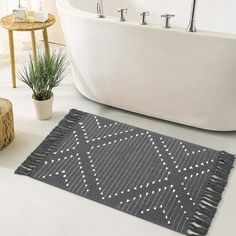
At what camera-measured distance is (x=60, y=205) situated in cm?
198

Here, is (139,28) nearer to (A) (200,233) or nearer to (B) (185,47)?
(B) (185,47)

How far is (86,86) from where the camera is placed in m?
2.66

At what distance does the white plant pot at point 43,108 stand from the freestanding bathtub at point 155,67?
281mm

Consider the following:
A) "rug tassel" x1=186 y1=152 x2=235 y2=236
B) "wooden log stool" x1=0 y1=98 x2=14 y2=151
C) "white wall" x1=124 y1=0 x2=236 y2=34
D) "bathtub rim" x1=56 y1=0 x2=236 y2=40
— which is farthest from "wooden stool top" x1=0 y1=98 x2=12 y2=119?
"white wall" x1=124 y1=0 x2=236 y2=34

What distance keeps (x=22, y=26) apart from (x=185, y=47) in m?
1.10

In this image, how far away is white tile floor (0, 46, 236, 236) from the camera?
1857mm

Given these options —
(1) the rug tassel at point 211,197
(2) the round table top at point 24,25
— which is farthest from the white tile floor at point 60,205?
(2) the round table top at point 24,25

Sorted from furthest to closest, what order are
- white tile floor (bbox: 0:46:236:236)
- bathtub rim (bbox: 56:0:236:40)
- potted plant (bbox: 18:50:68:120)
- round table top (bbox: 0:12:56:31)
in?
round table top (bbox: 0:12:56:31) → potted plant (bbox: 18:50:68:120) → bathtub rim (bbox: 56:0:236:40) → white tile floor (bbox: 0:46:236:236)

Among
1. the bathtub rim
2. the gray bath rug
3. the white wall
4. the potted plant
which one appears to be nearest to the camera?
the gray bath rug

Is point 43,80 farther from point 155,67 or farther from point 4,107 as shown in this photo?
point 155,67

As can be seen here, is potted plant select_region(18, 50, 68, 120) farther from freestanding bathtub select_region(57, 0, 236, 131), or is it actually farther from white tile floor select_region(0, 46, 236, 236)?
freestanding bathtub select_region(57, 0, 236, 131)

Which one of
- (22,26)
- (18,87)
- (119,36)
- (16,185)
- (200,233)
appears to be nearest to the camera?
(200,233)

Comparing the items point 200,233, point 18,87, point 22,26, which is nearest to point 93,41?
point 22,26

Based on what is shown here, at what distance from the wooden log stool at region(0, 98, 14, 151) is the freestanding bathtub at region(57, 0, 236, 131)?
0.55m
